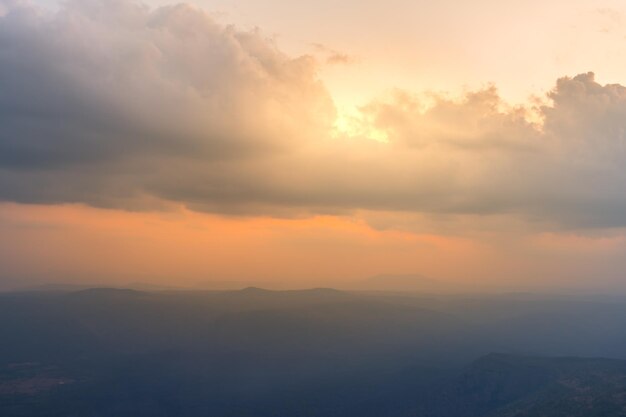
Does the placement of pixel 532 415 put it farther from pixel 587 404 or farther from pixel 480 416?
pixel 480 416

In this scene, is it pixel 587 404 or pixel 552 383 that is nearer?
pixel 587 404

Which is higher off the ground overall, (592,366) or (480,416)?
(592,366)

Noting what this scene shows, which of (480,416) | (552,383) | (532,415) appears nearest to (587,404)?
(532,415)

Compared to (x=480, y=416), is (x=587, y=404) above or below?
above

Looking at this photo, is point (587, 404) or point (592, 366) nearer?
point (587, 404)

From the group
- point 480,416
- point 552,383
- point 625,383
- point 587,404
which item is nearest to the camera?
point 587,404

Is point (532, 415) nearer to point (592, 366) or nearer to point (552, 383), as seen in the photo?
point (552, 383)

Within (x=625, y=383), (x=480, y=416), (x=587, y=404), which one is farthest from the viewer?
(x=480, y=416)

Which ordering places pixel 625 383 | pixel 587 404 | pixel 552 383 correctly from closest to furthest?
pixel 587 404
pixel 625 383
pixel 552 383

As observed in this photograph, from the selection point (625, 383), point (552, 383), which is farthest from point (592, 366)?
point (625, 383)
